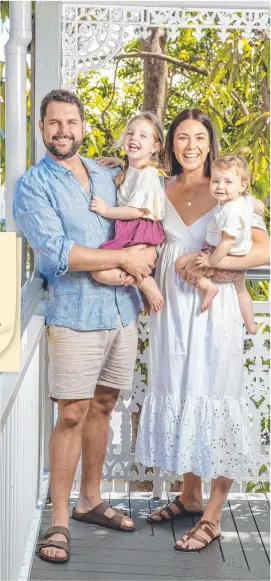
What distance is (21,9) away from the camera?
4020 mm

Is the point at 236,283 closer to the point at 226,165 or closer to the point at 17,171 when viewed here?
the point at 226,165

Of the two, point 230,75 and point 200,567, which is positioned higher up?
point 230,75

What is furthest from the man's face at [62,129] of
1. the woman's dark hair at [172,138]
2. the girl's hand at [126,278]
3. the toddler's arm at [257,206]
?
the toddler's arm at [257,206]

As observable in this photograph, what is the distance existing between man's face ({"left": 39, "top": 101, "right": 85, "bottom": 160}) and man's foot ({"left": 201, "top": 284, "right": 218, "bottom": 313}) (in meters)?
0.71

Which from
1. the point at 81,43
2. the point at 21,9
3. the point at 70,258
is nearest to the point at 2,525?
A: the point at 70,258

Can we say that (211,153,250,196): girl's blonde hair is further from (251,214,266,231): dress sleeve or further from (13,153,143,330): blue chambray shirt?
(13,153,143,330): blue chambray shirt

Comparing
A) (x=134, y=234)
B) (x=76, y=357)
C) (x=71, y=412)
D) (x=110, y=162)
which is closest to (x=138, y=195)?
(x=134, y=234)

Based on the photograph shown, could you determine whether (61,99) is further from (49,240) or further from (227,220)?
(227,220)

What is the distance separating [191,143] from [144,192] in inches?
9.9

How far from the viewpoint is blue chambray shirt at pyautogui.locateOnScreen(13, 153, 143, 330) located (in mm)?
3854

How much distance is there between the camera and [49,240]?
12.6ft

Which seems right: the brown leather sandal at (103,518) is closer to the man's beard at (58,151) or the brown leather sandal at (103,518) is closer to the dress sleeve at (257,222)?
the dress sleeve at (257,222)

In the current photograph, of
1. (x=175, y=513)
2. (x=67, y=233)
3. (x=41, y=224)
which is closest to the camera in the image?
(x=41, y=224)

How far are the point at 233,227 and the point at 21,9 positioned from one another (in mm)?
1105
